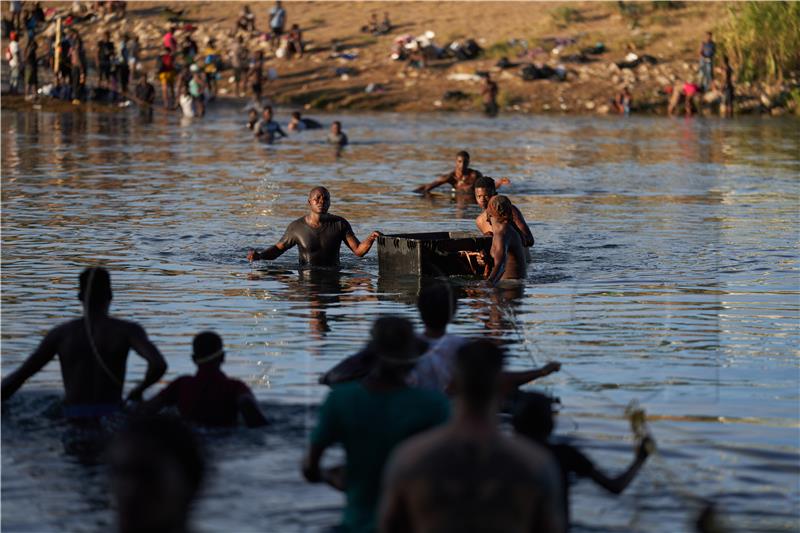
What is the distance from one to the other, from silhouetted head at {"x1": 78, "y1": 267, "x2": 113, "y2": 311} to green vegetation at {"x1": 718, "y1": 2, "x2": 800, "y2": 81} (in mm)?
52250

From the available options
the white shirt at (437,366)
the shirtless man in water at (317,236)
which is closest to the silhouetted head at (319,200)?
the shirtless man in water at (317,236)

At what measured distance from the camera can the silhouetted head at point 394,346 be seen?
643 centimetres

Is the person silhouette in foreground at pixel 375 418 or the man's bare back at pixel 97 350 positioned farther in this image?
the man's bare back at pixel 97 350

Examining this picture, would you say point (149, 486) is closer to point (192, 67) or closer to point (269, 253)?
point (269, 253)

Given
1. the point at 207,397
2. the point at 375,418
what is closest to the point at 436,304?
the point at 375,418

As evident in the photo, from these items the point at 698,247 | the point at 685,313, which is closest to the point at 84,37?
the point at 698,247

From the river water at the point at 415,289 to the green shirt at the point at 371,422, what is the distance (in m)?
1.68

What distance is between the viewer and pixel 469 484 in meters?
4.65

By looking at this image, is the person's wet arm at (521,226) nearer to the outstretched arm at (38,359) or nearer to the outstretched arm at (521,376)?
the outstretched arm at (38,359)

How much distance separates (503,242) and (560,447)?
349 inches

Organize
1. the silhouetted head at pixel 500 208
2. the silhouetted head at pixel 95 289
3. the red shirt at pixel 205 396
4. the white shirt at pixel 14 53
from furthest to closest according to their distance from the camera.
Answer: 1. the white shirt at pixel 14 53
2. the silhouetted head at pixel 500 208
3. the red shirt at pixel 205 396
4. the silhouetted head at pixel 95 289

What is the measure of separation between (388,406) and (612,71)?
55.0 m

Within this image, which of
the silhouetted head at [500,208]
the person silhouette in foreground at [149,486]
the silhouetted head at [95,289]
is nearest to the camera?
the person silhouette in foreground at [149,486]

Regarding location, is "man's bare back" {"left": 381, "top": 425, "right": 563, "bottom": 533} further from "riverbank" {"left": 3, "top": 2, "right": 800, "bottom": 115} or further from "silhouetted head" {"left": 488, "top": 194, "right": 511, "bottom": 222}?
"riverbank" {"left": 3, "top": 2, "right": 800, "bottom": 115}
